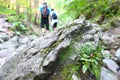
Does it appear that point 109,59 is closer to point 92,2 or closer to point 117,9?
point 117,9

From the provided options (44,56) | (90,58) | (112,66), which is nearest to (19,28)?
(112,66)

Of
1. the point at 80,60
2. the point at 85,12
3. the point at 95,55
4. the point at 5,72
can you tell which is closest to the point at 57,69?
the point at 80,60

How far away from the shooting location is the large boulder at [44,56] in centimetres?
436

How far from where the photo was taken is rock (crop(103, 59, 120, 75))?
5.03 m

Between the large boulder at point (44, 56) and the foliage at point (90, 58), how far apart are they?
0.27m

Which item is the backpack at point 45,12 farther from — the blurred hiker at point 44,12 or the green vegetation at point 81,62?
the green vegetation at point 81,62

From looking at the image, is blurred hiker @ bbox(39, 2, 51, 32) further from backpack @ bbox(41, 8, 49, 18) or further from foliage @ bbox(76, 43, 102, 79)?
foliage @ bbox(76, 43, 102, 79)

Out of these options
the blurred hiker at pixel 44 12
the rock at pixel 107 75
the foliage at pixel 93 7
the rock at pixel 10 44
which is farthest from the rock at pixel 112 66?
the blurred hiker at pixel 44 12

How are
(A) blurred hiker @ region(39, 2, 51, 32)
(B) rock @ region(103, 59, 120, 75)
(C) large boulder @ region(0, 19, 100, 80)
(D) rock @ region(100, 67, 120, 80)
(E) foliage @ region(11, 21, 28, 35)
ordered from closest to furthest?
(C) large boulder @ region(0, 19, 100, 80)
(D) rock @ region(100, 67, 120, 80)
(B) rock @ region(103, 59, 120, 75)
(A) blurred hiker @ region(39, 2, 51, 32)
(E) foliage @ region(11, 21, 28, 35)

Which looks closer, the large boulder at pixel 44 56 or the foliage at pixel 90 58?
the foliage at pixel 90 58

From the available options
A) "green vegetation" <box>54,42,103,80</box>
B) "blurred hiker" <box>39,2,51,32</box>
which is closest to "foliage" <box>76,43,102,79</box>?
"green vegetation" <box>54,42,103,80</box>

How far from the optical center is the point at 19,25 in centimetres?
1634

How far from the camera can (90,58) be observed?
14.0ft

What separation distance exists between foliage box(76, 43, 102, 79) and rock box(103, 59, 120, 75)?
595 mm
